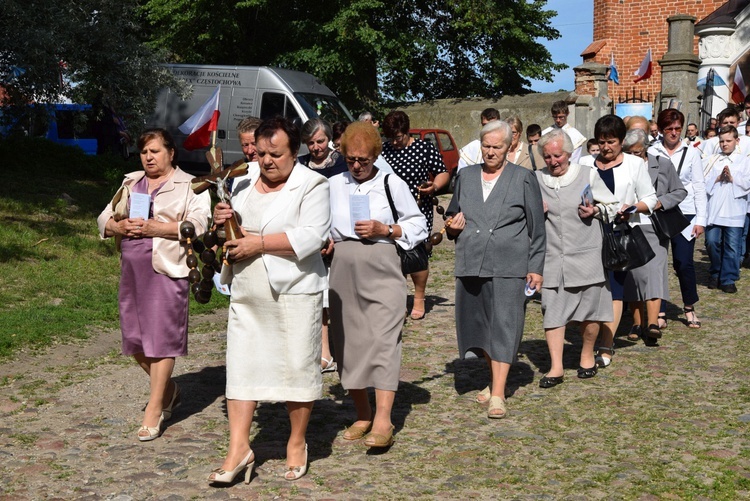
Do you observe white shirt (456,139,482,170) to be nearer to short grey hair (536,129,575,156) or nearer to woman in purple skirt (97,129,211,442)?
short grey hair (536,129,575,156)

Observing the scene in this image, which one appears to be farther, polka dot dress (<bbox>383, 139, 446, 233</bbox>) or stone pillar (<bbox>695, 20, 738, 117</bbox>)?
stone pillar (<bbox>695, 20, 738, 117</bbox>)

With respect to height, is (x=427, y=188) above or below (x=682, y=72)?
below

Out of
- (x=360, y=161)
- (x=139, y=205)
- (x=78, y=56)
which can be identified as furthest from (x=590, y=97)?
(x=139, y=205)

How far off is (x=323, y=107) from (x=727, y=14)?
39.3 ft

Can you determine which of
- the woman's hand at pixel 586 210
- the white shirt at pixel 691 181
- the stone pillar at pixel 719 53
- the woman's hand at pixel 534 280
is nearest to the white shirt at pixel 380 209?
the woman's hand at pixel 534 280

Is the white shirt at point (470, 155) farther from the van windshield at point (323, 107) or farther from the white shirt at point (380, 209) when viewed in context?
the van windshield at point (323, 107)

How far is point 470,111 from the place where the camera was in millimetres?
29188

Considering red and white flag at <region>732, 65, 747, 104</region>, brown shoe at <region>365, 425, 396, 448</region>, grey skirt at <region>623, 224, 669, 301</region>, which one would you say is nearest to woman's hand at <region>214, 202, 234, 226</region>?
brown shoe at <region>365, 425, 396, 448</region>

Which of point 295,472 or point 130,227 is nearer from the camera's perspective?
point 295,472

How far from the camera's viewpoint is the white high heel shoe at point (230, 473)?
5.41 m

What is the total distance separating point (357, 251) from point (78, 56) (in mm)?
12224

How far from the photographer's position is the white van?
71.1ft

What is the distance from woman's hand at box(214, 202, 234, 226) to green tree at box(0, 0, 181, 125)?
11675mm

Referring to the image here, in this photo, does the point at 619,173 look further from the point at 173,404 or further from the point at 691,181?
the point at 173,404
